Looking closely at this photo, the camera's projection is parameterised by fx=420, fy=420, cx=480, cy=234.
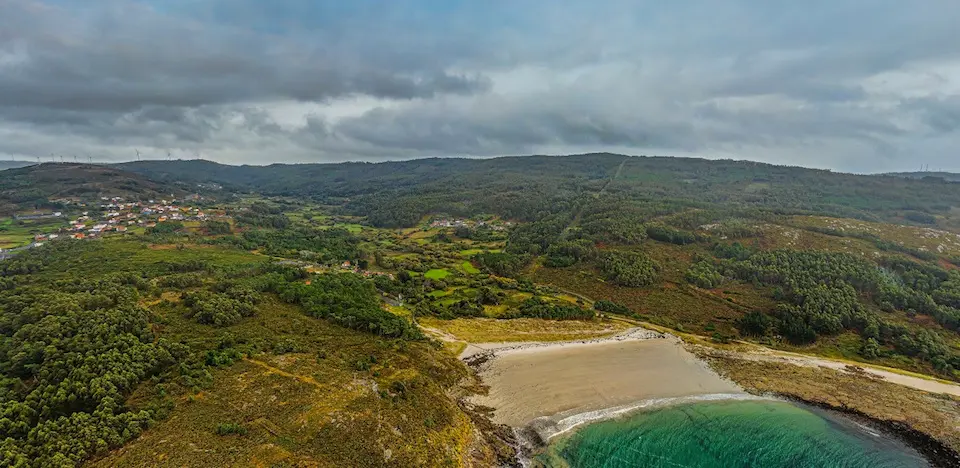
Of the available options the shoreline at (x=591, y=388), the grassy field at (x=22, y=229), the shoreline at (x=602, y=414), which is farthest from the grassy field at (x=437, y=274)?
the grassy field at (x=22, y=229)

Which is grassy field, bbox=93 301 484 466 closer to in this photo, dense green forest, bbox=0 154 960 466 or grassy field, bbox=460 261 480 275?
dense green forest, bbox=0 154 960 466

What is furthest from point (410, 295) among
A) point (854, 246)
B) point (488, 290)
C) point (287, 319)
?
point (854, 246)

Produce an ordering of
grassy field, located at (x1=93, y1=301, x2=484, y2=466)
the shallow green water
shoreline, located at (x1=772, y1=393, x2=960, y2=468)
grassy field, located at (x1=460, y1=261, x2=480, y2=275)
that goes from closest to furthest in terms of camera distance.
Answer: grassy field, located at (x1=93, y1=301, x2=484, y2=466) < the shallow green water < shoreline, located at (x1=772, y1=393, x2=960, y2=468) < grassy field, located at (x1=460, y1=261, x2=480, y2=275)

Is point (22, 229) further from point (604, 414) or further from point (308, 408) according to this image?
point (604, 414)

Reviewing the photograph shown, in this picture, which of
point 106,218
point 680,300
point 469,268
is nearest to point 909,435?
point 680,300

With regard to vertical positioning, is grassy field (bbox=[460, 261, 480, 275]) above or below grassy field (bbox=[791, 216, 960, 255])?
below

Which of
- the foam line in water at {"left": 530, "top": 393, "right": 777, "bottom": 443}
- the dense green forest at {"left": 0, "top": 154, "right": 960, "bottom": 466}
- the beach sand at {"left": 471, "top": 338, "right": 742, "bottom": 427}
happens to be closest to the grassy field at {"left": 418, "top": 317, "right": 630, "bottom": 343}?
the dense green forest at {"left": 0, "top": 154, "right": 960, "bottom": 466}
